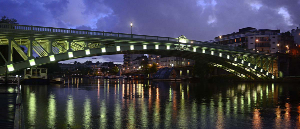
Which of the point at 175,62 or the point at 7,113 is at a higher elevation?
the point at 175,62

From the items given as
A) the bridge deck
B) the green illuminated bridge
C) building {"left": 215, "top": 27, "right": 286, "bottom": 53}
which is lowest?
the bridge deck

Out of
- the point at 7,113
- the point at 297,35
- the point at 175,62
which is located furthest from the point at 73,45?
the point at 175,62

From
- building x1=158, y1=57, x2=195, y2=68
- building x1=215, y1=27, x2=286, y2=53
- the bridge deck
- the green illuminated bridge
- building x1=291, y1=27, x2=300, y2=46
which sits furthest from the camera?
building x1=158, y1=57, x2=195, y2=68

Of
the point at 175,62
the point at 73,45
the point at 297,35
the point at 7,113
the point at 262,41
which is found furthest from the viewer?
the point at 175,62

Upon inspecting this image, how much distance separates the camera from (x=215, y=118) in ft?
43.0

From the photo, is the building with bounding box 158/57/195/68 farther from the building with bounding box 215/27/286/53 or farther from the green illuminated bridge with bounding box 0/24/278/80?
the green illuminated bridge with bounding box 0/24/278/80

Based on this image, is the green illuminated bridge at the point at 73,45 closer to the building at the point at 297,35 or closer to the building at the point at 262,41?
the building at the point at 262,41

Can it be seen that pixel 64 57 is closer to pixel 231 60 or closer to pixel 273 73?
pixel 231 60

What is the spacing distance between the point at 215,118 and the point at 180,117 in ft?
5.60

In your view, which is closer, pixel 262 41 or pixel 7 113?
pixel 7 113

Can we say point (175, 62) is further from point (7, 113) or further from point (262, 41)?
point (7, 113)

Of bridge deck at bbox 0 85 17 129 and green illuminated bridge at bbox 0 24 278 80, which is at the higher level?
green illuminated bridge at bbox 0 24 278 80

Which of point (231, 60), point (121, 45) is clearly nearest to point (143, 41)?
point (121, 45)

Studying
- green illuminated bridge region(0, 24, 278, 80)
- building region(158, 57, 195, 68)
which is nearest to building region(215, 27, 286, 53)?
building region(158, 57, 195, 68)
